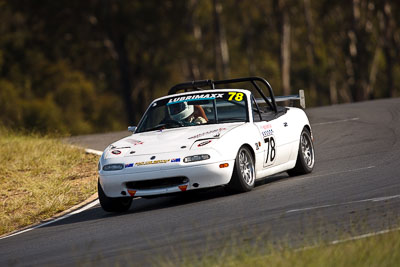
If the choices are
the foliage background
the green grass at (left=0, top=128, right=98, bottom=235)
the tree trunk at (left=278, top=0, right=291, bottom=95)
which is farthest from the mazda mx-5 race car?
the tree trunk at (left=278, top=0, right=291, bottom=95)

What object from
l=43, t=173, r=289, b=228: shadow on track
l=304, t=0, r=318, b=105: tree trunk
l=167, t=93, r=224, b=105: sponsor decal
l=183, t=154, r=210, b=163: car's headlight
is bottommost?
l=304, t=0, r=318, b=105: tree trunk

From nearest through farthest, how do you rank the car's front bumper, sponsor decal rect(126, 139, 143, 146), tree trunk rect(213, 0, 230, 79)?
the car's front bumper
sponsor decal rect(126, 139, 143, 146)
tree trunk rect(213, 0, 230, 79)

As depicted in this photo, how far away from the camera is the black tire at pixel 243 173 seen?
1037 centimetres

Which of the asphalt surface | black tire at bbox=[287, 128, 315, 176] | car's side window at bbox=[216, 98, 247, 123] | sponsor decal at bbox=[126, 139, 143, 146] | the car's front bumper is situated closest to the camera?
the asphalt surface

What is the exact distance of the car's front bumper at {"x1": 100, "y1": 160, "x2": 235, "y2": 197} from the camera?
10078 mm

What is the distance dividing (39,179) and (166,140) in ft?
15.9

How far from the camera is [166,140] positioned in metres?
10.7

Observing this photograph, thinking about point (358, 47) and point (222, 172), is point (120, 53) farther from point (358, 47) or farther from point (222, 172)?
point (222, 172)

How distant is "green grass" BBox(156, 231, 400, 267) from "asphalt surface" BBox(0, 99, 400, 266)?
25 centimetres

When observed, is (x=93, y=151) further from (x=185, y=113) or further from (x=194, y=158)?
(x=194, y=158)

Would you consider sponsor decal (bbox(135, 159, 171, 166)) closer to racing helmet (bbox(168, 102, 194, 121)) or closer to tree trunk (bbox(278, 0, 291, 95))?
racing helmet (bbox(168, 102, 194, 121))

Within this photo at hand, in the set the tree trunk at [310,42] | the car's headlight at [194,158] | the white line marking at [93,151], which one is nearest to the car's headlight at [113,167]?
the car's headlight at [194,158]

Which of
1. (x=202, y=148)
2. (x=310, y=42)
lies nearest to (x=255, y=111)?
(x=202, y=148)

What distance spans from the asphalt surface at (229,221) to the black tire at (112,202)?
132mm
